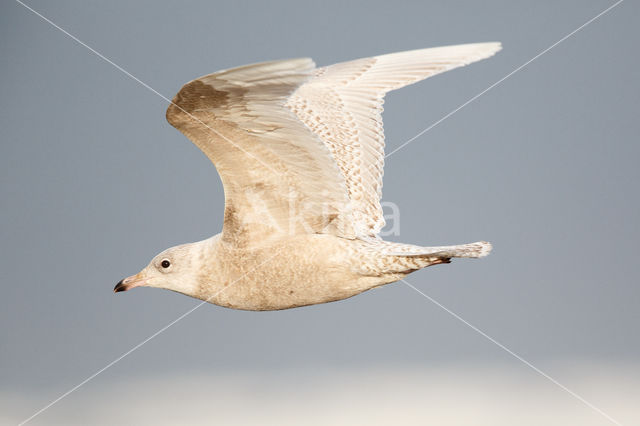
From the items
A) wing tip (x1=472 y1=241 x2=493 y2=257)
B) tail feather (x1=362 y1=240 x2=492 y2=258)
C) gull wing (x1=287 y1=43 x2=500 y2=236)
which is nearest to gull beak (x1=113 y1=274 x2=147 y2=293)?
gull wing (x1=287 y1=43 x2=500 y2=236)

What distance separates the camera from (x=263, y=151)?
234 inches

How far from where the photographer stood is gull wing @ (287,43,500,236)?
24.2 feet

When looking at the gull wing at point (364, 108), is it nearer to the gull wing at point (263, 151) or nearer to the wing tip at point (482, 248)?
the gull wing at point (263, 151)

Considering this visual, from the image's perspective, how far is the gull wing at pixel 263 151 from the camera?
16.4 ft

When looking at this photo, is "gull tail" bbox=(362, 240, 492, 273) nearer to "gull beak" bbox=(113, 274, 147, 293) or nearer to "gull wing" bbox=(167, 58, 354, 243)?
"gull wing" bbox=(167, 58, 354, 243)

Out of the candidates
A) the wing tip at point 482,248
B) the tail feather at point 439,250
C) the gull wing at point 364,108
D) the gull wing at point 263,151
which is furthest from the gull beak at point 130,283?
the wing tip at point 482,248

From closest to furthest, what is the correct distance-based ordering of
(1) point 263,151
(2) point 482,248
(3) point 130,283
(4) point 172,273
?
1. (1) point 263,151
2. (2) point 482,248
3. (4) point 172,273
4. (3) point 130,283

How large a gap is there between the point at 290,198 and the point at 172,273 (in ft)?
4.73

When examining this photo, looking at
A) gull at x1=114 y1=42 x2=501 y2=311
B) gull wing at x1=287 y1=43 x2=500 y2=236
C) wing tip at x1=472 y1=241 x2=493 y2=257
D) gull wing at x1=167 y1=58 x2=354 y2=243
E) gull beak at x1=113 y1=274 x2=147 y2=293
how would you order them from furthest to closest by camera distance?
gull wing at x1=287 y1=43 x2=500 y2=236
gull beak at x1=113 y1=274 x2=147 y2=293
wing tip at x1=472 y1=241 x2=493 y2=257
gull at x1=114 y1=42 x2=501 y2=311
gull wing at x1=167 y1=58 x2=354 y2=243

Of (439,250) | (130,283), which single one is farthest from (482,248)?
(130,283)

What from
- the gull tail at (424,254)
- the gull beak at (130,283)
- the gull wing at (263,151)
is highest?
the gull wing at (263,151)

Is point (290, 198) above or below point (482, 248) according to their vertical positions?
above

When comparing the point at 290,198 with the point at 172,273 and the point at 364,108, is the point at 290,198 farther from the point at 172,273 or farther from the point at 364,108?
the point at 364,108

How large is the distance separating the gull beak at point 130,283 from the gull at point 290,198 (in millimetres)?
14
